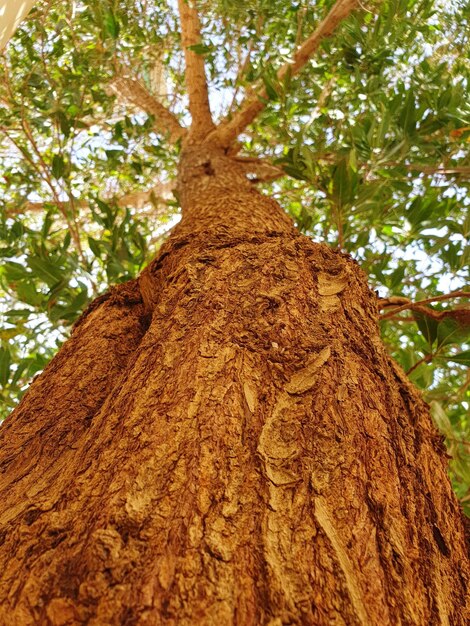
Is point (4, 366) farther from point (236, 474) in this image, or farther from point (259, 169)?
point (259, 169)

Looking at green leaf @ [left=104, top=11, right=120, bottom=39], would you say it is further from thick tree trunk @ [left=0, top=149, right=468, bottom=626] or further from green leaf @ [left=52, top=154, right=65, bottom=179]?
thick tree trunk @ [left=0, top=149, right=468, bottom=626]

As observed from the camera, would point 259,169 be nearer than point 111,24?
No

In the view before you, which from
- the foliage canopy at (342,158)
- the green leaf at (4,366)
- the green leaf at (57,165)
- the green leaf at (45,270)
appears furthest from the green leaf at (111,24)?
the green leaf at (4,366)

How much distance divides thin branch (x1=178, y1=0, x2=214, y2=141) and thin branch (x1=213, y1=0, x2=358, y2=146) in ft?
0.65

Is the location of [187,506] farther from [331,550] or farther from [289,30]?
[289,30]

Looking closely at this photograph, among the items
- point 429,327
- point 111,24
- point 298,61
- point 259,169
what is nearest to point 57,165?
point 111,24

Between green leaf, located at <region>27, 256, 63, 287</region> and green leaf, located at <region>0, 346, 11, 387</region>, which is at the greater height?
green leaf, located at <region>27, 256, 63, 287</region>

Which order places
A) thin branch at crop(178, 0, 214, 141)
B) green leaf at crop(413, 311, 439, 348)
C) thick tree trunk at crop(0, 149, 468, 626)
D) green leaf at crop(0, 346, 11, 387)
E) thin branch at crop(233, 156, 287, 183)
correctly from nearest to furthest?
thick tree trunk at crop(0, 149, 468, 626), green leaf at crop(413, 311, 439, 348), green leaf at crop(0, 346, 11, 387), thin branch at crop(233, 156, 287, 183), thin branch at crop(178, 0, 214, 141)

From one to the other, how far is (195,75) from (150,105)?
904mm

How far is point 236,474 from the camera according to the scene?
781mm

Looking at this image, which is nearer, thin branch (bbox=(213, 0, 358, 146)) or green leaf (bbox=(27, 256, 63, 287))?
green leaf (bbox=(27, 256, 63, 287))

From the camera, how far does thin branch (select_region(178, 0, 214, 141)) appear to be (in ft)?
11.7

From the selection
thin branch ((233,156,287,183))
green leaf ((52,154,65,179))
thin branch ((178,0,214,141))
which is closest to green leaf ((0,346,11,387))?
green leaf ((52,154,65,179))

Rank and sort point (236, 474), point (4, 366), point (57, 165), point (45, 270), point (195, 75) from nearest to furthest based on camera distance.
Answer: point (236, 474)
point (4, 366)
point (45, 270)
point (57, 165)
point (195, 75)
